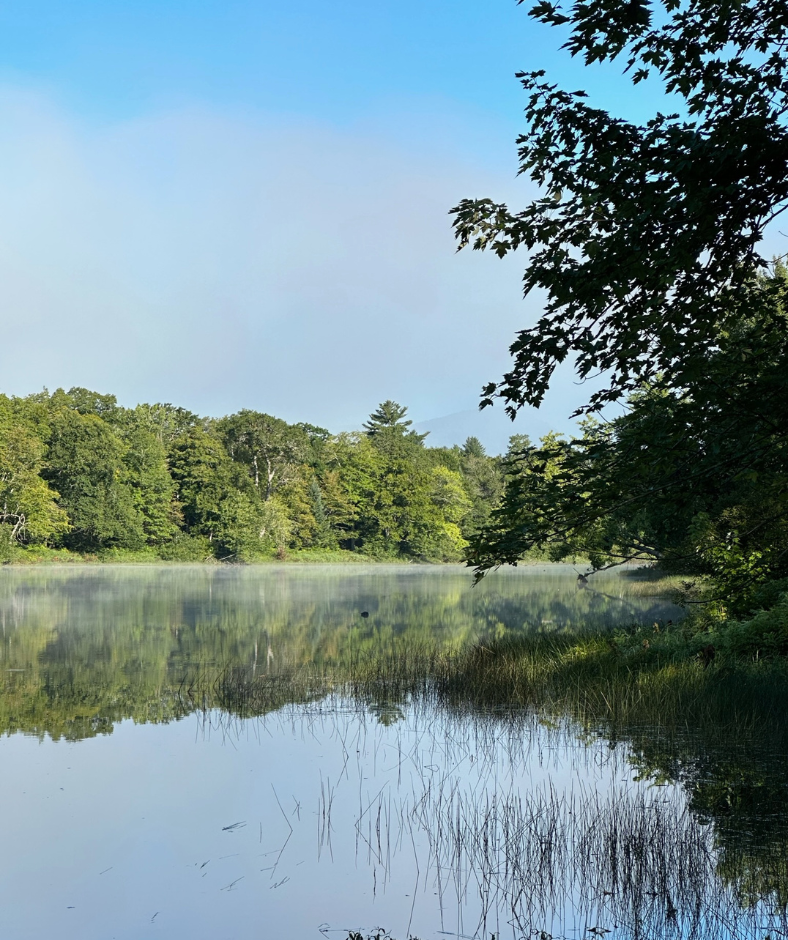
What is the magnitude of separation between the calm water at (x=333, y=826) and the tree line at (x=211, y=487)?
45.5m

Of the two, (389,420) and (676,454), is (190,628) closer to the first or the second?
(676,454)

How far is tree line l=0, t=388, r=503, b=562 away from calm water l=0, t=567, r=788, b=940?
45.5m

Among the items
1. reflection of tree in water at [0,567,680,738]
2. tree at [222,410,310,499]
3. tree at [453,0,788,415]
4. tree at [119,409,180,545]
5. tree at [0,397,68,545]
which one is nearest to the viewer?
tree at [453,0,788,415]

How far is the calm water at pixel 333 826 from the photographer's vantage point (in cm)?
540

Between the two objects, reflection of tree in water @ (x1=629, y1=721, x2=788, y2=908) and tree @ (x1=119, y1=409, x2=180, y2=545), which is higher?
tree @ (x1=119, y1=409, x2=180, y2=545)

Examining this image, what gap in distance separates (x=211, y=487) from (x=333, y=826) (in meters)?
59.9

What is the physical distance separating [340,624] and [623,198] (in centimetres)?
1829

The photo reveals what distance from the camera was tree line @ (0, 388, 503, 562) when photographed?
59531 millimetres

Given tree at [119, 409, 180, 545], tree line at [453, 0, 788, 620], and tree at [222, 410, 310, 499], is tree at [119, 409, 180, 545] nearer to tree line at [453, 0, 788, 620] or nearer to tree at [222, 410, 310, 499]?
tree at [222, 410, 310, 499]

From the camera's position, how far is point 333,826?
7.06m

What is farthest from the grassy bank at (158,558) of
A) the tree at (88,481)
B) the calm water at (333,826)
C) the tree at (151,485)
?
the calm water at (333,826)

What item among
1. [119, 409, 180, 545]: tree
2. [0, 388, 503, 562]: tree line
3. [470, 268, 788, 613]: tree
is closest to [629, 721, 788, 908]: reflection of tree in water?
[470, 268, 788, 613]: tree

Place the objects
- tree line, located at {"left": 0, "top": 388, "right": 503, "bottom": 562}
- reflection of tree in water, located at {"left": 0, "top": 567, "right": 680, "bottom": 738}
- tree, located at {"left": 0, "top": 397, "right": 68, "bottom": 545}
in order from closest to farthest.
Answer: reflection of tree in water, located at {"left": 0, "top": 567, "right": 680, "bottom": 738} < tree, located at {"left": 0, "top": 397, "right": 68, "bottom": 545} < tree line, located at {"left": 0, "top": 388, "right": 503, "bottom": 562}

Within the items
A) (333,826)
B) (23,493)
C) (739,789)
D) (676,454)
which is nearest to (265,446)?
(23,493)
